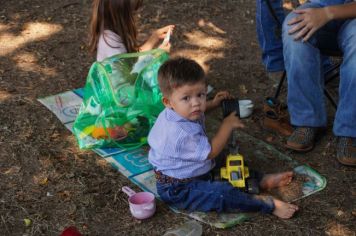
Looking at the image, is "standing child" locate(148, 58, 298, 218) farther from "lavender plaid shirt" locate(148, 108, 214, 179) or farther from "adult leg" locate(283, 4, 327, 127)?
"adult leg" locate(283, 4, 327, 127)

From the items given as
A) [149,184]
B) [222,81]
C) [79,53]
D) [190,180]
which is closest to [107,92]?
[149,184]

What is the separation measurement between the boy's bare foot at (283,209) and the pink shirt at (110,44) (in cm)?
165

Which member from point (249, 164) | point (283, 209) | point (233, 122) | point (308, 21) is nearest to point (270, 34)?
point (308, 21)

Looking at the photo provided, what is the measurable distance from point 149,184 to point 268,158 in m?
0.81

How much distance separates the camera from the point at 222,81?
4574mm

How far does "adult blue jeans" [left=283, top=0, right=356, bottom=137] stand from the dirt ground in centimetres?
24

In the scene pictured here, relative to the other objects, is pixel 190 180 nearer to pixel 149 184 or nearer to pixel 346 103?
pixel 149 184

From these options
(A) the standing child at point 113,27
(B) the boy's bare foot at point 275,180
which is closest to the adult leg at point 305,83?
(B) the boy's bare foot at point 275,180

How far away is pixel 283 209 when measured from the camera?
113 inches

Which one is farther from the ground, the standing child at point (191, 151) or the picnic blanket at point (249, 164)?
the standing child at point (191, 151)

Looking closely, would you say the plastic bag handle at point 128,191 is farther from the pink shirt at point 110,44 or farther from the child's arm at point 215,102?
the pink shirt at point 110,44

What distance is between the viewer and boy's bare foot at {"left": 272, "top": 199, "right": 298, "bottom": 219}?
286 cm

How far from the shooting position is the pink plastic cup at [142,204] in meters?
2.83

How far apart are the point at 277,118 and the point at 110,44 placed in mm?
1296
